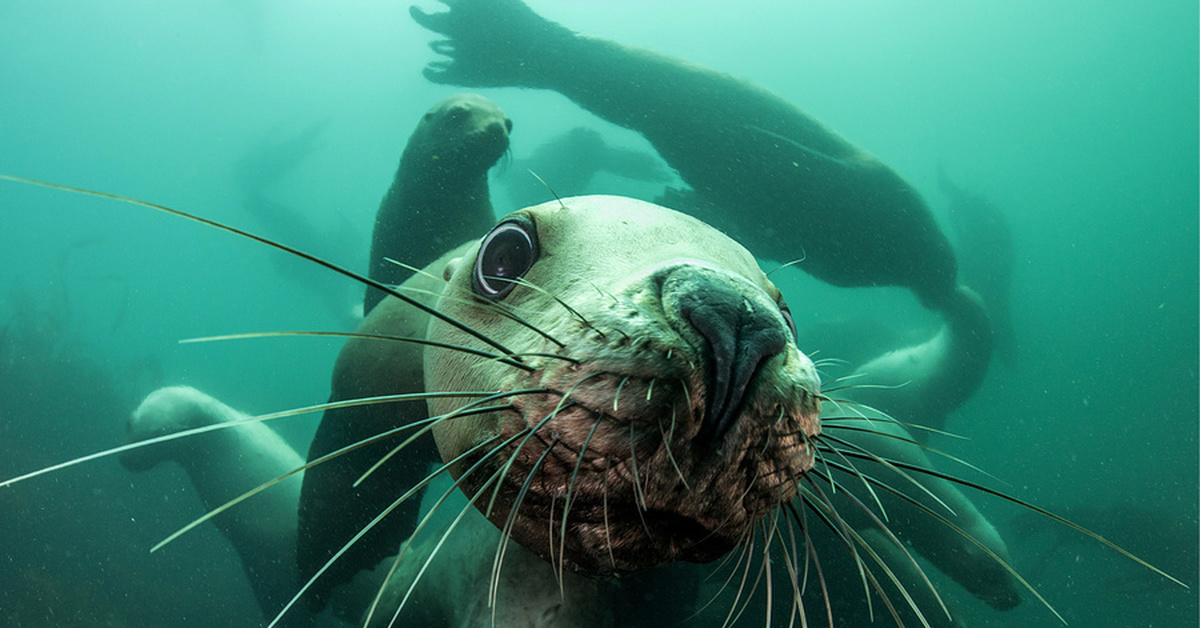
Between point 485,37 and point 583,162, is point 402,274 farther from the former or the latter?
point 583,162

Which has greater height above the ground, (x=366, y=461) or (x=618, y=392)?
(x=618, y=392)

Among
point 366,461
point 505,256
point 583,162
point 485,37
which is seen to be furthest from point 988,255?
point 505,256

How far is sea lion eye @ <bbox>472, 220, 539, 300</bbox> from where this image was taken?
1.45 metres

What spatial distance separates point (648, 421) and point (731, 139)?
16.6 feet

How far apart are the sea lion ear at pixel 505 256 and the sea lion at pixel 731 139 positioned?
4.39 meters

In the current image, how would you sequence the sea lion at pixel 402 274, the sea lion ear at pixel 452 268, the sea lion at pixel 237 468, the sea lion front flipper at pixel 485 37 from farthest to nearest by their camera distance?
the sea lion front flipper at pixel 485 37
the sea lion at pixel 237 468
the sea lion at pixel 402 274
the sea lion ear at pixel 452 268

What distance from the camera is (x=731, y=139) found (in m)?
5.40

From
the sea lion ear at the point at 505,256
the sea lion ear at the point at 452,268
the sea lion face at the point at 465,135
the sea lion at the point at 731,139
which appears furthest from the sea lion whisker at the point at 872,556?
the sea lion at the point at 731,139

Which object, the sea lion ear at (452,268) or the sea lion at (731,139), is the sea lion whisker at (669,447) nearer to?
the sea lion ear at (452,268)

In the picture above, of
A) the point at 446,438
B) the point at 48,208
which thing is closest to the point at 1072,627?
the point at 446,438

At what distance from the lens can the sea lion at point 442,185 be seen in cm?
350

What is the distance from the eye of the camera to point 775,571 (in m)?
3.15

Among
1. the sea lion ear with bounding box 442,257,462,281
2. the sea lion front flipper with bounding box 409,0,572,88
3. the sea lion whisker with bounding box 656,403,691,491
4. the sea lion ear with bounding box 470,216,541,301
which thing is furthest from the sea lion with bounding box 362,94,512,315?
the sea lion whisker with bounding box 656,403,691,491

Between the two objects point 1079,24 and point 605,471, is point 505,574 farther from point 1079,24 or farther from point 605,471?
point 1079,24
